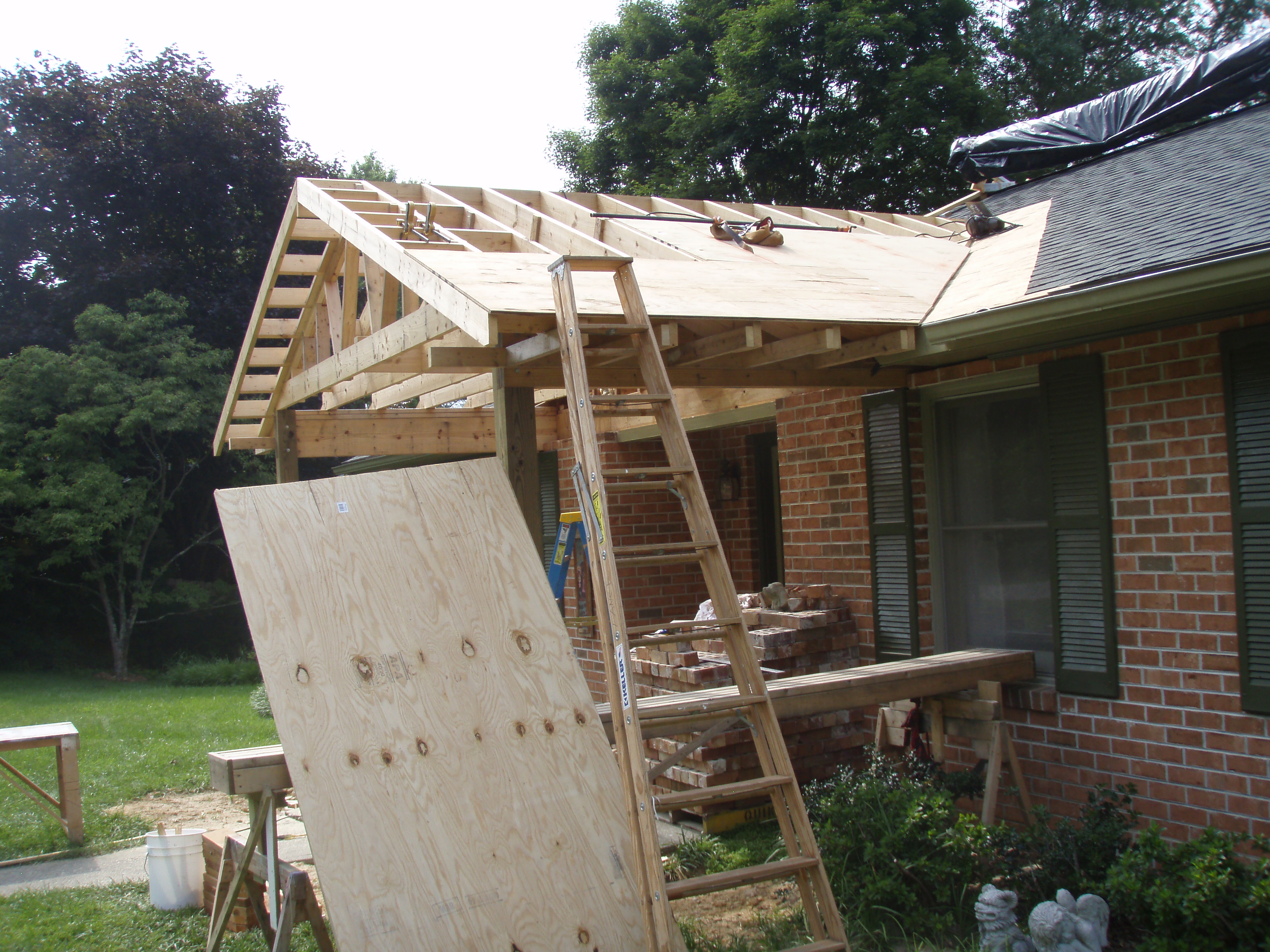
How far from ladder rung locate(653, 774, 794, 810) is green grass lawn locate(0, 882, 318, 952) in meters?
2.33

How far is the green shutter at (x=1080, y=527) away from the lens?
17.4 ft

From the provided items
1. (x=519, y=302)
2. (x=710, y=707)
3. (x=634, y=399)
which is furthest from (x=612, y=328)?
(x=710, y=707)

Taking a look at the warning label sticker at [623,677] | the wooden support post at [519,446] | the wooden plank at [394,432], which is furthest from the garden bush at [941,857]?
the wooden plank at [394,432]

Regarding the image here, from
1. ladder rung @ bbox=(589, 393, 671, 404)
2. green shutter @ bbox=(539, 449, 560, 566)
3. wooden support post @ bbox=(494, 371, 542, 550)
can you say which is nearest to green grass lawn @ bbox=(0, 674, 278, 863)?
green shutter @ bbox=(539, 449, 560, 566)

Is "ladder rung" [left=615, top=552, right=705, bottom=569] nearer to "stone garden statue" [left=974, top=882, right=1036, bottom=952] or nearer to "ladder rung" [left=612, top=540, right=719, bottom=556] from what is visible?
"ladder rung" [left=612, top=540, right=719, bottom=556]

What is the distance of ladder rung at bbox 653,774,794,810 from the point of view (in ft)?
12.1

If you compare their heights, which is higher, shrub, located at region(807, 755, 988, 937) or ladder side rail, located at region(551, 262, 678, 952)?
ladder side rail, located at region(551, 262, 678, 952)

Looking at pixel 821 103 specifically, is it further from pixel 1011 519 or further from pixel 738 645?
pixel 738 645

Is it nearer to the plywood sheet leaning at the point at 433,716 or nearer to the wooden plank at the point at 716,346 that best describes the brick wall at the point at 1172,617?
the wooden plank at the point at 716,346

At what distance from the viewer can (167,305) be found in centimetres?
1777

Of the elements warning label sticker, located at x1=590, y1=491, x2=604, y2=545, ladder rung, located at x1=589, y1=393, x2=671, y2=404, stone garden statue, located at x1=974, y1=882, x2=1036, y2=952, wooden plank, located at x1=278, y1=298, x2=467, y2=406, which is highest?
wooden plank, located at x1=278, y1=298, x2=467, y2=406

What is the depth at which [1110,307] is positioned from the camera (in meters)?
4.48

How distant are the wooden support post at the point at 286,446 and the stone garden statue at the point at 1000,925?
596 cm

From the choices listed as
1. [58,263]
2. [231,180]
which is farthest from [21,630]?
[231,180]
